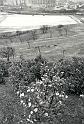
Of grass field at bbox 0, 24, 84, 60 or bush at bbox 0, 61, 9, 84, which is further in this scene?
grass field at bbox 0, 24, 84, 60

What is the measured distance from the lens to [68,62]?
17203 millimetres

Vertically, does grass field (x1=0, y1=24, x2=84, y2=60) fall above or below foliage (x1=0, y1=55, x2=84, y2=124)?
below

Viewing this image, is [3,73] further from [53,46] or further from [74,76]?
[53,46]

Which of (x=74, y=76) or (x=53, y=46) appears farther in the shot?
(x=53, y=46)

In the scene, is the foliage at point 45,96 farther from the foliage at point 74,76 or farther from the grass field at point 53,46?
the grass field at point 53,46

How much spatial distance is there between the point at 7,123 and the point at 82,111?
4.51m

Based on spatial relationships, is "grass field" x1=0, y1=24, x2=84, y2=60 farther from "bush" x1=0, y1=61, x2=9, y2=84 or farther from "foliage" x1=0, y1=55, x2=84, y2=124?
"foliage" x1=0, y1=55, x2=84, y2=124

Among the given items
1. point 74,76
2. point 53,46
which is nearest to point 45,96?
point 74,76

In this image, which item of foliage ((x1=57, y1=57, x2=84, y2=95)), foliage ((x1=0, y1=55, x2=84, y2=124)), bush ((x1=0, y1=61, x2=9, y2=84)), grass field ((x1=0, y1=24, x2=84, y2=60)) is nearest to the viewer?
foliage ((x1=0, y1=55, x2=84, y2=124))

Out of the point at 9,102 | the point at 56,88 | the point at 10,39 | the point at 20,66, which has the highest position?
the point at 56,88

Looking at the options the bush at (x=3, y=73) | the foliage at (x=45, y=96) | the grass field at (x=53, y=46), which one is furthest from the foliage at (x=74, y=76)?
the grass field at (x=53, y=46)

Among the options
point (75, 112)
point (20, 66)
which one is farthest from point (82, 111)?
point (20, 66)

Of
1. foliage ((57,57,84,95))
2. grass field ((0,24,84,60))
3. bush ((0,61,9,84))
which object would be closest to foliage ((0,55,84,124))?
foliage ((57,57,84,95))

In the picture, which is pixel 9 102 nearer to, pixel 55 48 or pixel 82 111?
pixel 82 111
